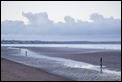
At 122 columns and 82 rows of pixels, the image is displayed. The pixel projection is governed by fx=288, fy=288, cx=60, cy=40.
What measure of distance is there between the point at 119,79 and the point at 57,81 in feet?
14.1

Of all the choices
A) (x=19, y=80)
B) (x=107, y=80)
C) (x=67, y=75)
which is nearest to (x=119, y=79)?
(x=107, y=80)

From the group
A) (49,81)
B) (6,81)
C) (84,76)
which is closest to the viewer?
(6,81)

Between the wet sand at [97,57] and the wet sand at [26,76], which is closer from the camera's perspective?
the wet sand at [26,76]

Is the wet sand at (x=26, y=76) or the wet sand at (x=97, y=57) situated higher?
the wet sand at (x=26, y=76)

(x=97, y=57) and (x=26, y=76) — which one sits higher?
(x=26, y=76)

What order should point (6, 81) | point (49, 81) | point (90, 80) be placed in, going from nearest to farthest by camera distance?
1. point (6, 81)
2. point (49, 81)
3. point (90, 80)

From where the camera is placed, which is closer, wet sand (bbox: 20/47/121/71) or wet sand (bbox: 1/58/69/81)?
wet sand (bbox: 1/58/69/81)

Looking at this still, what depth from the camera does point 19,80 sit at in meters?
17.5

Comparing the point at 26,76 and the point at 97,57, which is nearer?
the point at 26,76

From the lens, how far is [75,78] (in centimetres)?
2009

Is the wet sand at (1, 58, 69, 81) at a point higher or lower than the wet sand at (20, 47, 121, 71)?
higher

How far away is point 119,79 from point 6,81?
7578mm

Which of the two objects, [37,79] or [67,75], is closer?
[37,79]

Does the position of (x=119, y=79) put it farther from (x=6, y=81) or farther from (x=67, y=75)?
(x=6, y=81)
